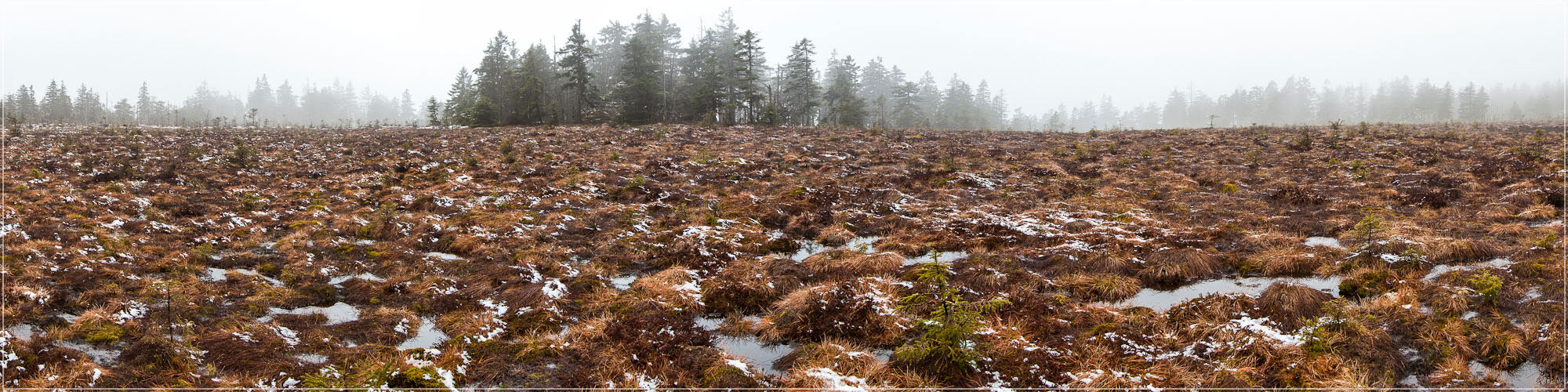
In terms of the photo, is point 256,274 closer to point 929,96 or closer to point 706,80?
point 706,80

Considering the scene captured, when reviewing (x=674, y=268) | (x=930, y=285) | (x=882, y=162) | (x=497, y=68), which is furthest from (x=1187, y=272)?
(x=497, y=68)

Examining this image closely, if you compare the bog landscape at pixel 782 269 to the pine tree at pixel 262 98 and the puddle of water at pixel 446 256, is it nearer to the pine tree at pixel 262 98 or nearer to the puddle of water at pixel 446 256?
the puddle of water at pixel 446 256

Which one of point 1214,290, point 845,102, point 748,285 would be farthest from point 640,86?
point 1214,290

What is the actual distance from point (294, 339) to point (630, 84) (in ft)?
110

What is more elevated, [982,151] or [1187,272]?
[982,151]

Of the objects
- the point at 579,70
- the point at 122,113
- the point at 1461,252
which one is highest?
the point at 579,70

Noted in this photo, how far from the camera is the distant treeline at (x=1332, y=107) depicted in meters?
75.7

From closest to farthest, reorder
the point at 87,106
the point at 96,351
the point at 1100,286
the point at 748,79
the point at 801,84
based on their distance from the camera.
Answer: the point at 96,351, the point at 1100,286, the point at 748,79, the point at 801,84, the point at 87,106

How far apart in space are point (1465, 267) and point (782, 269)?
30.1 feet

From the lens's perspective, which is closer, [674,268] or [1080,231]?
[674,268]

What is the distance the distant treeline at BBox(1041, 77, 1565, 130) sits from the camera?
248 ft

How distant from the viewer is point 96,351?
5602 mm

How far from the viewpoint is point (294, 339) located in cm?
617

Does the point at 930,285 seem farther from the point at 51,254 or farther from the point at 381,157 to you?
the point at 381,157
